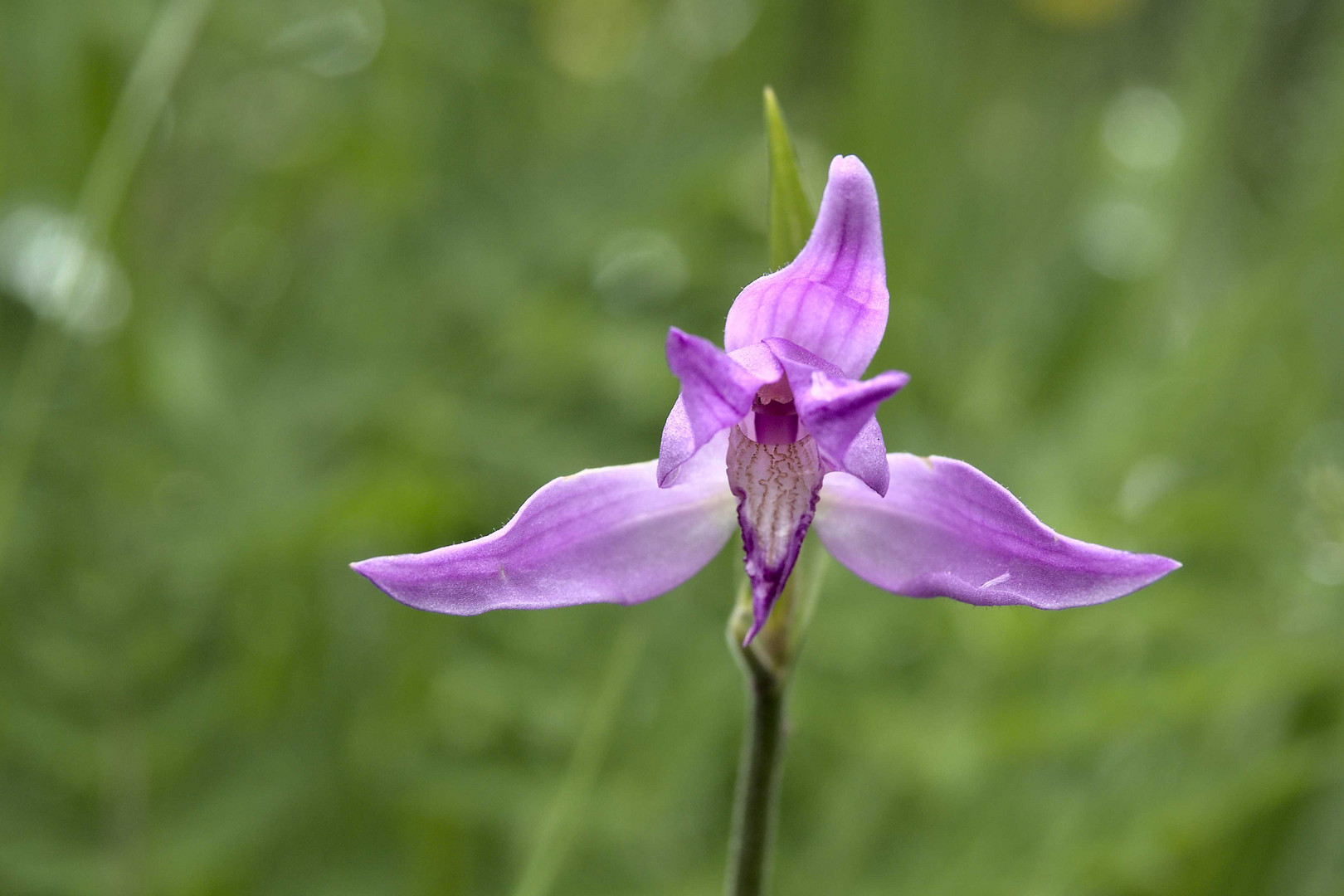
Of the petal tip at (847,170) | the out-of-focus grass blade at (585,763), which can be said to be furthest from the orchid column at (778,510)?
the out-of-focus grass blade at (585,763)

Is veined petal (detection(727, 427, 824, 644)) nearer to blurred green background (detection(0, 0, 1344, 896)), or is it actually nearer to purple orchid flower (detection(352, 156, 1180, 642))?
purple orchid flower (detection(352, 156, 1180, 642))

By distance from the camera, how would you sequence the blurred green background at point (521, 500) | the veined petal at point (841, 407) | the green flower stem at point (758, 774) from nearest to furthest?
the veined petal at point (841, 407), the green flower stem at point (758, 774), the blurred green background at point (521, 500)

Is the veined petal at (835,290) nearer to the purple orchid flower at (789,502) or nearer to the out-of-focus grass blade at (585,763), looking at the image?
the purple orchid flower at (789,502)

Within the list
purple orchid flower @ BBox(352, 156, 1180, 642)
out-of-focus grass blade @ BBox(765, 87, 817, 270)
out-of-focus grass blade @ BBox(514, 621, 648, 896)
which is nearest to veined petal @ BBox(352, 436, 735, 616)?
purple orchid flower @ BBox(352, 156, 1180, 642)

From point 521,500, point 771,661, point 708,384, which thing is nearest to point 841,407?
point 708,384

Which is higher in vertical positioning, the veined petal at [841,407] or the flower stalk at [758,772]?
the veined petal at [841,407]

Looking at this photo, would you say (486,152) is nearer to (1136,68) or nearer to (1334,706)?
(1334,706)

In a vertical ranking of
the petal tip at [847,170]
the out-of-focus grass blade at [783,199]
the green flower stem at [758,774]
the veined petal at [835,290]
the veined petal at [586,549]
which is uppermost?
the out-of-focus grass blade at [783,199]

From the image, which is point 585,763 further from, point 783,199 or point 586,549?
point 783,199
